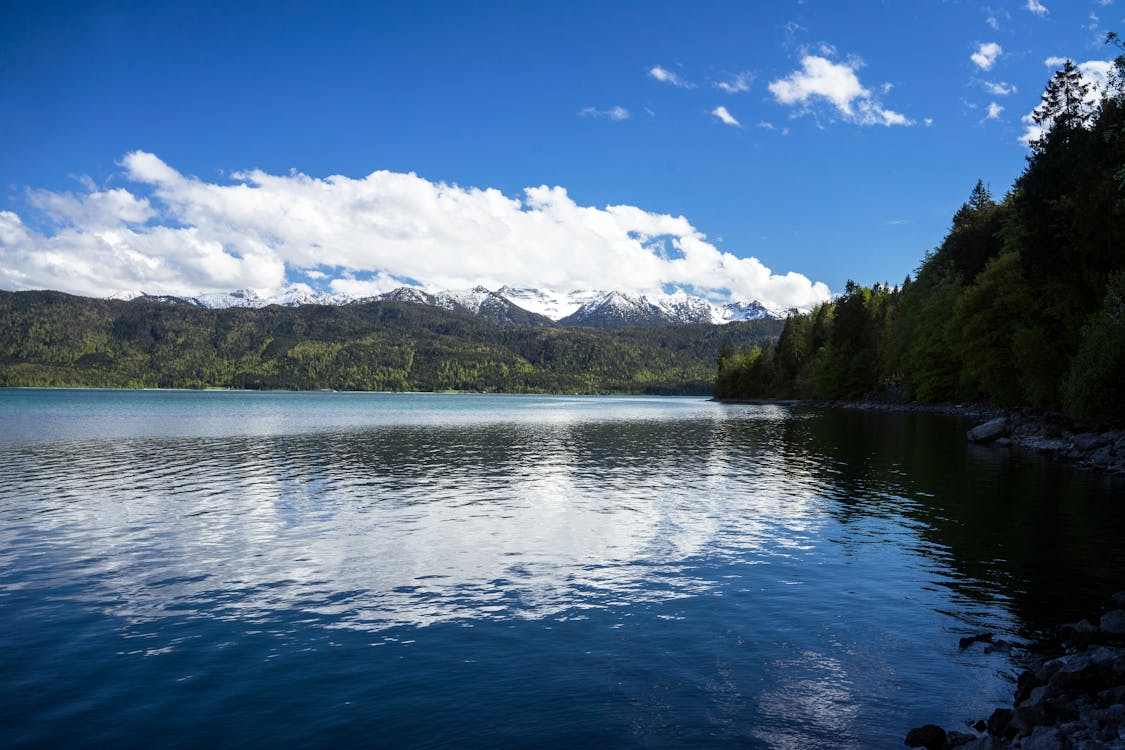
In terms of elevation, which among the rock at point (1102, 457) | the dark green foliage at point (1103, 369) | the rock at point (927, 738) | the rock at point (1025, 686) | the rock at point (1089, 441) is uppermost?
the dark green foliage at point (1103, 369)

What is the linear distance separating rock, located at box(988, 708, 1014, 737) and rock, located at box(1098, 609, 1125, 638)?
598 centimetres

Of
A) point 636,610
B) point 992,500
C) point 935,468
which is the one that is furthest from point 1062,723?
point 935,468

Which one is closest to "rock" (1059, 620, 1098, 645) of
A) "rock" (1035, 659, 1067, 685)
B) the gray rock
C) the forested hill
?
"rock" (1035, 659, 1067, 685)

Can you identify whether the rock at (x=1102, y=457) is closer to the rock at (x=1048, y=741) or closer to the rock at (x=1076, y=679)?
the rock at (x=1076, y=679)

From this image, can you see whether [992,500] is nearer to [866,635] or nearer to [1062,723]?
[866,635]

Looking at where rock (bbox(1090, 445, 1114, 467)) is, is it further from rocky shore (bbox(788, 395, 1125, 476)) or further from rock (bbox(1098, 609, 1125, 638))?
rock (bbox(1098, 609, 1125, 638))

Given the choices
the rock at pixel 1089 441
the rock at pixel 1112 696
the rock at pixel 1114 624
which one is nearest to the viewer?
the rock at pixel 1112 696

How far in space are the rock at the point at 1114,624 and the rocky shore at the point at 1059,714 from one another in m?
0.53

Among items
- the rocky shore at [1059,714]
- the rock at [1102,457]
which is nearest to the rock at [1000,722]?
the rocky shore at [1059,714]

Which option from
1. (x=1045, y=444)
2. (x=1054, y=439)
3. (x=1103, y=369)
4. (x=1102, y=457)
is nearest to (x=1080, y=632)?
(x=1102, y=457)

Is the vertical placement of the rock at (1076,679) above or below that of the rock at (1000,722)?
above

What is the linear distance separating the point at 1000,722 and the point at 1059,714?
3.24 ft

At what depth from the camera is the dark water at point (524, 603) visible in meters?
14.2

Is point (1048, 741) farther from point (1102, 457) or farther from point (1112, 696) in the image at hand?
point (1102, 457)
